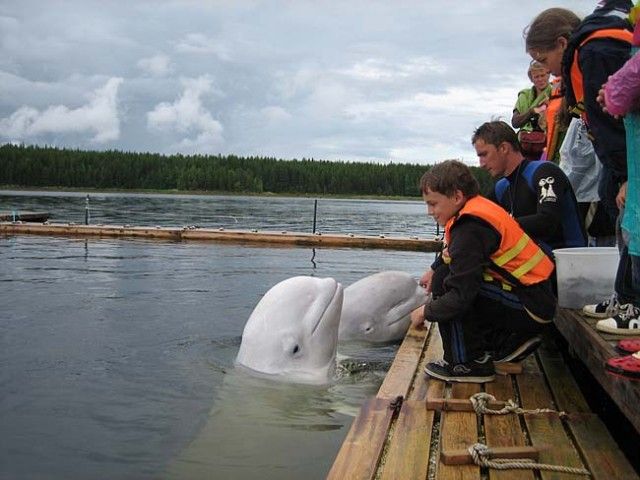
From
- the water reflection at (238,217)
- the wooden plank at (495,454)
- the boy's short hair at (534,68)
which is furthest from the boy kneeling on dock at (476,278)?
the water reflection at (238,217)

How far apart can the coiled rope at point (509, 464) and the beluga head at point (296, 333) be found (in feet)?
8.89

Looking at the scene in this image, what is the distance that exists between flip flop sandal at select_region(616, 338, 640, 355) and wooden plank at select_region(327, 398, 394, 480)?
114 cm

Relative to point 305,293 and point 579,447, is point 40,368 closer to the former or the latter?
point 305,293

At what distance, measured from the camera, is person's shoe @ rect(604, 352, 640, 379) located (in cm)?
312

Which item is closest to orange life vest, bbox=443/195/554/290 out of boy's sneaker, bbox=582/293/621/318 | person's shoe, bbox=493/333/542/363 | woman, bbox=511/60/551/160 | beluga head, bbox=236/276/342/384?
boy's sneaker, bbox=582/293/621/318

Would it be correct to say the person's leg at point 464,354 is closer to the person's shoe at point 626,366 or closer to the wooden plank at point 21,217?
the person's shoe at point 626,366

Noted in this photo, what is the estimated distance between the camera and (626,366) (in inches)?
124

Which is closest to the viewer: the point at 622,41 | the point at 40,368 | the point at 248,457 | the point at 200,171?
the point at 622,41

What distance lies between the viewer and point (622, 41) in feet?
12.7

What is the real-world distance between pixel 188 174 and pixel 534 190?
107 meters

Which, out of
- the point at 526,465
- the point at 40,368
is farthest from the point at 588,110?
the point at 40,368

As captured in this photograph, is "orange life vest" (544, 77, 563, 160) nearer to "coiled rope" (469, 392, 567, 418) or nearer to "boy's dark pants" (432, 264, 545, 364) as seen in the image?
"boy's dark pants" (432, 264, 545, 364)

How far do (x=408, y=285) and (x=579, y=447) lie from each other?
4229 mm

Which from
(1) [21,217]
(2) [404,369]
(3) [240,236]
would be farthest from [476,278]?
(1) [21,217]
